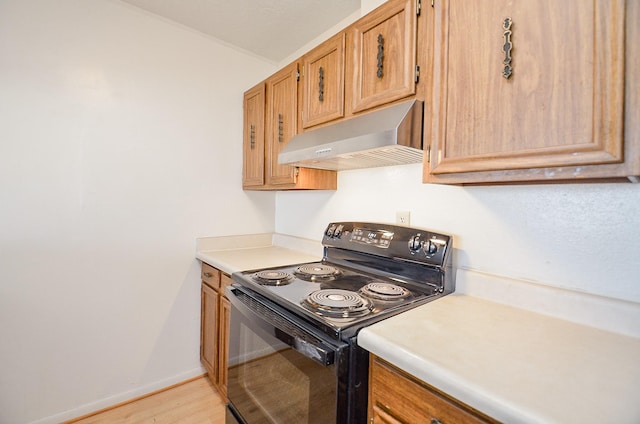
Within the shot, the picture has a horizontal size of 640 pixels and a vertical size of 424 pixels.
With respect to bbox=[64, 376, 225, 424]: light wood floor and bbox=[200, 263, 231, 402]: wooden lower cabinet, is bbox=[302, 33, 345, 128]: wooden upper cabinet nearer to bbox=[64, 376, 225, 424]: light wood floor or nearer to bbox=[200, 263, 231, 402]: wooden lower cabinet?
bbox=[200, 263, 231, 402]: wooden lower cabinet

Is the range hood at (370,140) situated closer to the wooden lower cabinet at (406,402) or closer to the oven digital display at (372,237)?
the oven digital display at (372,237)

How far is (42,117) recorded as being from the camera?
5.35ft

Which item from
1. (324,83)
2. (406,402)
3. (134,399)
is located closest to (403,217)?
(324,83)

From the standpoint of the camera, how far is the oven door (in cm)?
90

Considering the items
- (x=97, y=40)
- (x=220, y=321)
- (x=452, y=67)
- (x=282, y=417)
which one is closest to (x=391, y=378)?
(x=282, y=417)

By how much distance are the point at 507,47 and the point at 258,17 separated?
1583mm

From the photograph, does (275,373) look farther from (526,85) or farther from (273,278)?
(526,85)

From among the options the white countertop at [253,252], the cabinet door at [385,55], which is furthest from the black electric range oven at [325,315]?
the cabinet door at [385,55]

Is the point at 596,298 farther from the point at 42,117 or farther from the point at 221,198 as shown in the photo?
the point at 42,117

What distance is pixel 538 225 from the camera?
108 cm

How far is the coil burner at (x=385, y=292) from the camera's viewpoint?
1154mm

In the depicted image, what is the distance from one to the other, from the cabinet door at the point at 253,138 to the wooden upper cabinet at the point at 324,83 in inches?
20.9

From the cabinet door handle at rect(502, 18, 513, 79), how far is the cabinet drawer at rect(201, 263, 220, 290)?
69.7 inches

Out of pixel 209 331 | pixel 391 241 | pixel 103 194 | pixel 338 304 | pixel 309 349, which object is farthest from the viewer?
pixel 209 331
